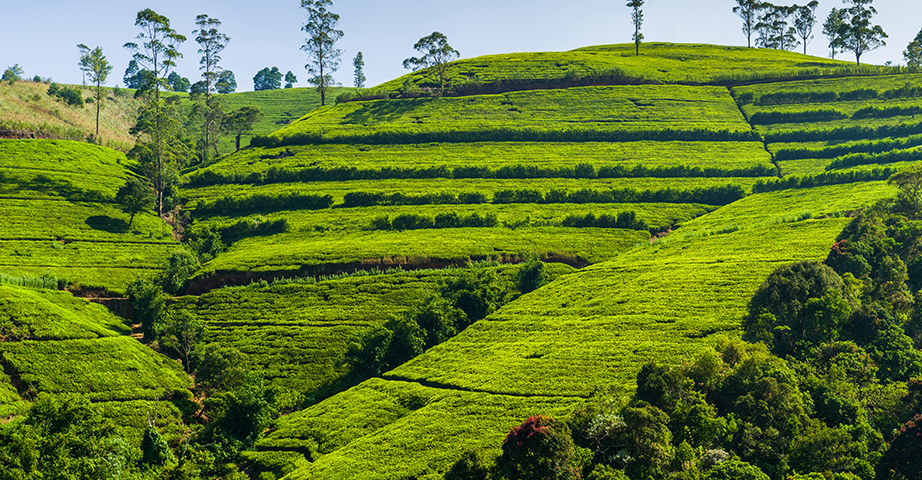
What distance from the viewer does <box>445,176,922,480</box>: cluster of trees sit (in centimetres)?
4488

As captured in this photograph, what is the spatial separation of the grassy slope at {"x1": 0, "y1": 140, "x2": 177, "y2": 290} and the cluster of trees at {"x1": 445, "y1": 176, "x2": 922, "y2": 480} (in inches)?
2578

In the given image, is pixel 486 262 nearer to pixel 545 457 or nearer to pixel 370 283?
pixel 370 283

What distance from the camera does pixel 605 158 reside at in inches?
5221

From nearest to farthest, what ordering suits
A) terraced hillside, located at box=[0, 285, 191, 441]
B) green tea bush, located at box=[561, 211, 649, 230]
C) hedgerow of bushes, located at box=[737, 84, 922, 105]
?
terraced hillside, located at box=[0, 285, 191, 441] → green tea bush, located at box=[561, 211, 649, 230] → hedgerow of bushes, located at box=[737, 84, 922, 105]

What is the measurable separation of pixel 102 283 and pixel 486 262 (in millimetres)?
49721

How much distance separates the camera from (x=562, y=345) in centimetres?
6838

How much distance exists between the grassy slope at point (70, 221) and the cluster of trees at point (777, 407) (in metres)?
65.5

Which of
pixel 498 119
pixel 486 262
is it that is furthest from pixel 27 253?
pixel 498 119

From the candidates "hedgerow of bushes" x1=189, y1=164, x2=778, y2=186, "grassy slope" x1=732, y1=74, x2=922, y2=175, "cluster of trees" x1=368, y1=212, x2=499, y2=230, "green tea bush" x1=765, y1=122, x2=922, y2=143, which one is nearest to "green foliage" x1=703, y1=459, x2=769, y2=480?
"cluster of trees" x1=368, y1=212, x2=499, y2=230

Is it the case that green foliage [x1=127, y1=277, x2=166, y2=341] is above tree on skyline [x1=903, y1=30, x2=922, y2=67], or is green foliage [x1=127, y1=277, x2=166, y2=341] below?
below

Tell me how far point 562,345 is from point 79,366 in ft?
154

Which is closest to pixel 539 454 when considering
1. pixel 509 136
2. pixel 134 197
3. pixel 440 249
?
pixel 440 249

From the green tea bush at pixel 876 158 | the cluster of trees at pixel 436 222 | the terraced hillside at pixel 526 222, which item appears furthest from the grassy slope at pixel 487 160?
the green tea bush at pixel 876 158

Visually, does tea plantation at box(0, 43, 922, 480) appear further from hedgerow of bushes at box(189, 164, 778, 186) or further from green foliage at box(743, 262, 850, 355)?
green foliage at box(743, 262, 850, 355)
